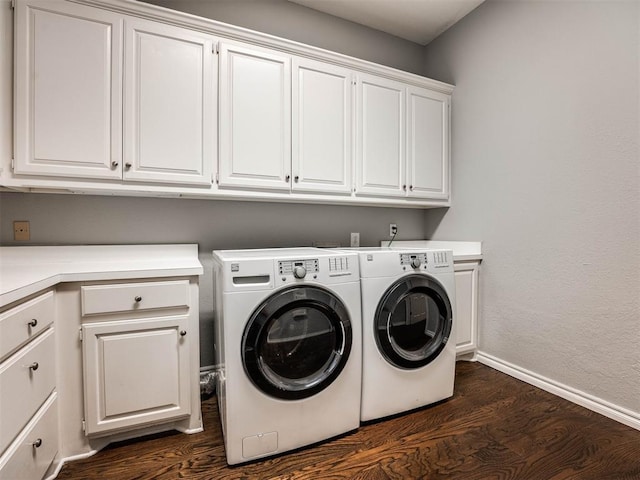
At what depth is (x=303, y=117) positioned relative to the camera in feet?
6.80

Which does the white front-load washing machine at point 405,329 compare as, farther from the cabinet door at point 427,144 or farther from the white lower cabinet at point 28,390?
the white lower cabinet at point 28,390

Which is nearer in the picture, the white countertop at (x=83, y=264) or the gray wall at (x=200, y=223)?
the white countertop at (x=83, y=264)

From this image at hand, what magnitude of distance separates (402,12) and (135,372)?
117 inches

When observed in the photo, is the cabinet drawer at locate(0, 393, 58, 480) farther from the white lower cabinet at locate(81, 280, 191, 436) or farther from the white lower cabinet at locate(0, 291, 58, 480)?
the white lower cabinet at locate(81, 280, 191, 436)

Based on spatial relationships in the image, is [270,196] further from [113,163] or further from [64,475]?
[64,475]

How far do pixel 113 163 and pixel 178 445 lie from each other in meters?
1.42

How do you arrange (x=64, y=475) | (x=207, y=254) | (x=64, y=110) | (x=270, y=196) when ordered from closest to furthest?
(x=64, y=475) < (x=64, y=110) < (x=270, y=196) < (x=207, y=254)

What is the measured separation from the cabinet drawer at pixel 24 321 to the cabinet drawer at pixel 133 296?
132mm

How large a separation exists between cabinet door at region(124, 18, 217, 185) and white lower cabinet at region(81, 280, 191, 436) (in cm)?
65

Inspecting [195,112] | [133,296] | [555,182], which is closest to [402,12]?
[555,182]

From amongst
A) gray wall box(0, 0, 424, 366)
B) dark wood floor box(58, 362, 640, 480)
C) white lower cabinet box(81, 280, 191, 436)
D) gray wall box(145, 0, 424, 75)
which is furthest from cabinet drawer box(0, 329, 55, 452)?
gray wall box(145, 0, 424, 75)

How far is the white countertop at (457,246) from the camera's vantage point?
2368 millimetres

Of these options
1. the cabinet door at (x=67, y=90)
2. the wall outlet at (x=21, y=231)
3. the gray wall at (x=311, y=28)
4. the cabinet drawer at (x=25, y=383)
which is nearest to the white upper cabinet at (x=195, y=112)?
the cabinet door at (x=67, y=90)

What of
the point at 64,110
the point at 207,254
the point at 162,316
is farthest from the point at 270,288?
the point at 64,110
